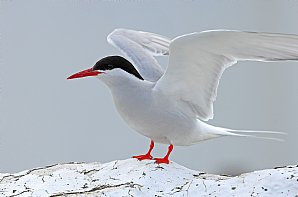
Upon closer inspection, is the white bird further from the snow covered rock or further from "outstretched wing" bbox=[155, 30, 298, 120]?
the snow covered rock

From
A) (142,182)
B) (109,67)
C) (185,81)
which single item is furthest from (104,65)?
(142,182)

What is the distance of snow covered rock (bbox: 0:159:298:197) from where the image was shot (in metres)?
2.16

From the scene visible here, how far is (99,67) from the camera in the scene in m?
2.49

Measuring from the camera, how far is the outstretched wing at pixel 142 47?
302cm

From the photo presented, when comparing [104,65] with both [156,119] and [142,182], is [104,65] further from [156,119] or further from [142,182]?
[142,182]

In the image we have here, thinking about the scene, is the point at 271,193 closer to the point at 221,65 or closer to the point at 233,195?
the point at 233,195

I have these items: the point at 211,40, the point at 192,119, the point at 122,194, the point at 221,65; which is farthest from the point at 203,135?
the point at 122,194

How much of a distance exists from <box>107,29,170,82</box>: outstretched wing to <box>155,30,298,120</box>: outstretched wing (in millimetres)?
328

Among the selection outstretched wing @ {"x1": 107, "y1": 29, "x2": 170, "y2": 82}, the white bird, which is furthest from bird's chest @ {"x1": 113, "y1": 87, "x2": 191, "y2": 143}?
outstretched wing @ {"x1": 107, "y1": 29, "x2": 170, "y2": 82}

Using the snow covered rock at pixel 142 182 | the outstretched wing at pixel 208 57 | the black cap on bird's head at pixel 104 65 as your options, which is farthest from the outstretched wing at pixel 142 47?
the snow covered rock at pixel 142 182

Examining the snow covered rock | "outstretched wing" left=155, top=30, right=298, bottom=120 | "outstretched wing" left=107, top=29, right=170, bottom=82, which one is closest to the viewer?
the snow covered rock

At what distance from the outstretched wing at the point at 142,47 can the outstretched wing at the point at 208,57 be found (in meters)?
0.33

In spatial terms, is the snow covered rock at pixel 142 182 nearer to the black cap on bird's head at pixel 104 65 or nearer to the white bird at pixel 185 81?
the white bird at pixel 185 81

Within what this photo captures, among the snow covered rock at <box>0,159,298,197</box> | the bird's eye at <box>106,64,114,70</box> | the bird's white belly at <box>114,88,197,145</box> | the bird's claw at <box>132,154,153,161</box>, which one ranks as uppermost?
the bird's eye at <box>106,64,114,70</box>
